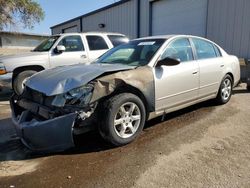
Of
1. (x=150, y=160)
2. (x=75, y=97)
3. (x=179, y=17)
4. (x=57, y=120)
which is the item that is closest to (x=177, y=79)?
(x=150, y=160)

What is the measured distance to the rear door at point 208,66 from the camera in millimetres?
5453

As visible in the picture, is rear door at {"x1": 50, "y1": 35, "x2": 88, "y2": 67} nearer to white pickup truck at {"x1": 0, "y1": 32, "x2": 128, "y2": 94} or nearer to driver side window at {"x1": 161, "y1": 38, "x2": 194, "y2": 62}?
white pickup truck at {"x1": 0, "y1": 32, "x2": 128, "y2": 94}

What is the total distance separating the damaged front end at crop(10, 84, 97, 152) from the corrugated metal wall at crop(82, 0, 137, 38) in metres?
12.8

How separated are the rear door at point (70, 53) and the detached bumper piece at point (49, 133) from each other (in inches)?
193

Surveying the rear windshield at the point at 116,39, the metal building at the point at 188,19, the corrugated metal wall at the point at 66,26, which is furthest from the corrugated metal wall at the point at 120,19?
the rear windshield at the point at 116,39

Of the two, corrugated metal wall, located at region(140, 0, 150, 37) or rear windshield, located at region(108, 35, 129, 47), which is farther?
corrugated metal wall, located at region(140, 0, 150, 37)

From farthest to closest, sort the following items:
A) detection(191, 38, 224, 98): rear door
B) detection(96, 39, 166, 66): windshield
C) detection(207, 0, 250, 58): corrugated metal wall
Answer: detection(207, 0, 250, 58): corrugated metal wall
detection(191, 38, 224, 98): rear door
detection(96, 39, 166, 66): windshield

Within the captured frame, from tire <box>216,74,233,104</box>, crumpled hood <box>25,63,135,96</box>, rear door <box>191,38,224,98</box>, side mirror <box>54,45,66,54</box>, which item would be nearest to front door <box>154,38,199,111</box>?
rear door <box>191,38,224,98</box>

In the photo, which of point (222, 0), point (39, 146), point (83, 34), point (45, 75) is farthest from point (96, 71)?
point (222, 0)

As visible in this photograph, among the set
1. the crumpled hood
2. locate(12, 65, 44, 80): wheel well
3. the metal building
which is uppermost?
the metal building

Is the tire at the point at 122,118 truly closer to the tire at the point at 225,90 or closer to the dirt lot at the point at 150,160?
the dirt lot at the point at 150,160

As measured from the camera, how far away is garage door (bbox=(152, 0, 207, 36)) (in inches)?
480

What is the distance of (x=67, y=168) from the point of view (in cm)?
349

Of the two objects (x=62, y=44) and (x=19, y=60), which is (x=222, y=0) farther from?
(x=19, y=60)
